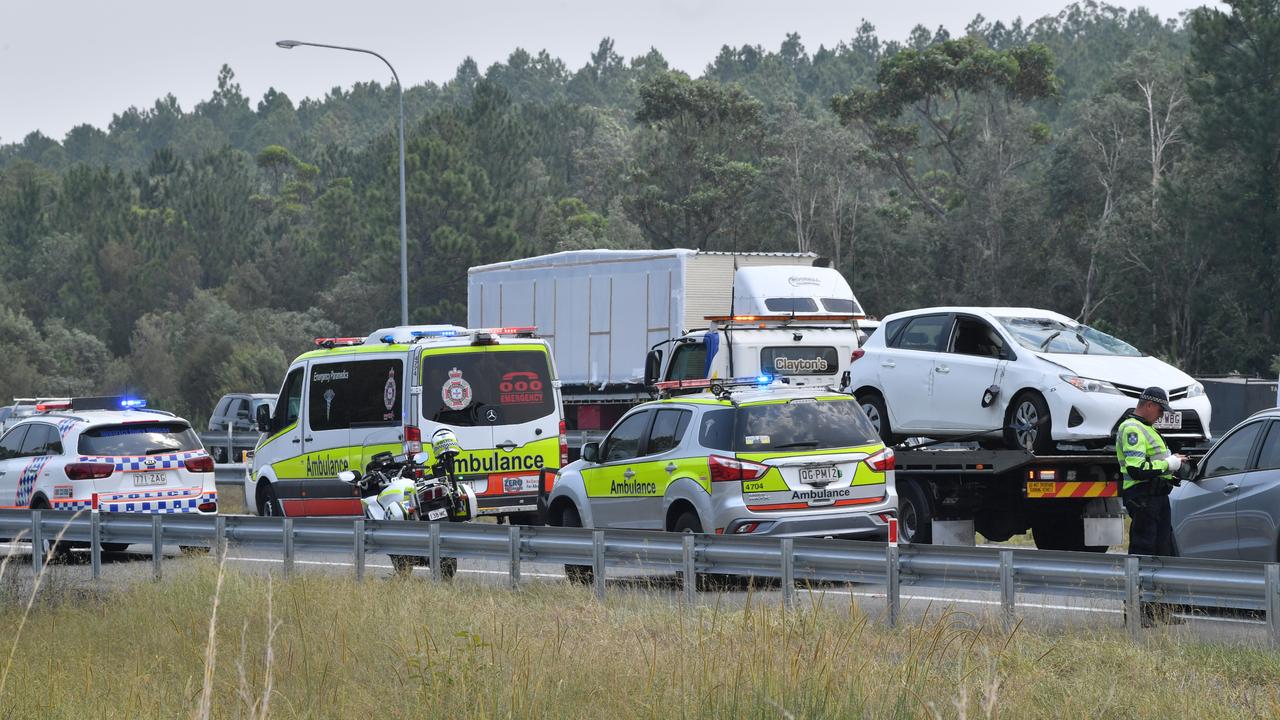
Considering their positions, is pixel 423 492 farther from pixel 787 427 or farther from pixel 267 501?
pixel 267 501

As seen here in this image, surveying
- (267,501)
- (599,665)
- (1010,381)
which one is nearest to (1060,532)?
(1010,381)

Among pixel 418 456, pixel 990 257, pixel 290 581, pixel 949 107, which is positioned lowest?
pixel 290 581

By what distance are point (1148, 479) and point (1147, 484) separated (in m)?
0.05

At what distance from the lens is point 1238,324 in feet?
156

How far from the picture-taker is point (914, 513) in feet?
53.9

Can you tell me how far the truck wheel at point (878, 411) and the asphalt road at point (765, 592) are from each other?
307 cm

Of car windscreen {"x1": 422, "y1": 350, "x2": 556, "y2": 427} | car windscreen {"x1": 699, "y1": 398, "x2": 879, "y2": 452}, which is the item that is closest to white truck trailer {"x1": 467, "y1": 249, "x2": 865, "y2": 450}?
car windscreen {"x1": 422, "y1": 350, "x2": 556, "y2": 427}

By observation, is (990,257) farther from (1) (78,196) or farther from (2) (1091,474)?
(1) (78,196)

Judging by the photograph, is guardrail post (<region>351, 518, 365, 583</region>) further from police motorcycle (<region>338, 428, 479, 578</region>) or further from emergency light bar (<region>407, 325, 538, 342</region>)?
emergency light bar (<region>407, 325, 538, 342</region>)

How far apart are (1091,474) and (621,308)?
16.0m

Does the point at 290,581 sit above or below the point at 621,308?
below

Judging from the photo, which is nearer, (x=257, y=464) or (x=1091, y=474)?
(x=1091, y=474)

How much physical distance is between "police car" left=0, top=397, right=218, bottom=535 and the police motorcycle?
440cm

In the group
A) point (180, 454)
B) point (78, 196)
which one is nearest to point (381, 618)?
point (180, 454)
